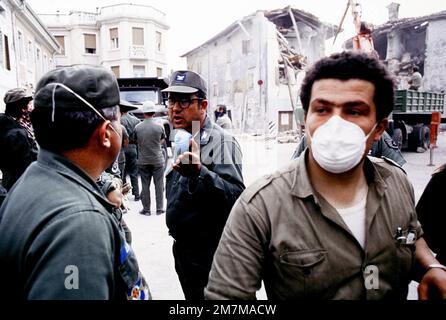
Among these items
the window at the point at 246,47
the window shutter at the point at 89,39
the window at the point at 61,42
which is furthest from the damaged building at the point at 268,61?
the window at the point at 61,42

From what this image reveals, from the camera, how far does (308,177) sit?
4.52 ft

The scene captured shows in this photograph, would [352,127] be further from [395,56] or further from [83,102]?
[395,56]

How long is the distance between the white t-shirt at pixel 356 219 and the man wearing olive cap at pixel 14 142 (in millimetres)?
3499

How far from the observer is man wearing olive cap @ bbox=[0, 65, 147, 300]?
0.95 meters

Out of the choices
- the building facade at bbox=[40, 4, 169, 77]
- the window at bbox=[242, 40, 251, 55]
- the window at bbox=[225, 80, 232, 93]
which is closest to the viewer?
the building facade at bbox=[40, 4, 169, 77]

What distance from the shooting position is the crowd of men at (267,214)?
0.98 meters

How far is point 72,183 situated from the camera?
1.10 m

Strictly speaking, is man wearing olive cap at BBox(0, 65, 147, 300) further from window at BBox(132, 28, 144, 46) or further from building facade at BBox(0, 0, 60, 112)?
window at BBox(132, 28, 144, 46)

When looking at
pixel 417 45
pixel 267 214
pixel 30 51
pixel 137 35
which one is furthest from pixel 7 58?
pixel 417 45

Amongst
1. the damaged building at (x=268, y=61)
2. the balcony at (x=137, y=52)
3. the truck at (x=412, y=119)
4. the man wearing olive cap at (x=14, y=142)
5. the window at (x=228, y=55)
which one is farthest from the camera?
the window at (x=228, y=55)

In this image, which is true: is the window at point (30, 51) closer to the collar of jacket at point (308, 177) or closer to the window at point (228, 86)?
the window at point (228, 86)

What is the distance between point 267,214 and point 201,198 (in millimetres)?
823

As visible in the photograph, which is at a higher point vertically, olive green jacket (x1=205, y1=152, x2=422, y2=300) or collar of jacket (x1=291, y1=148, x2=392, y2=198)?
collar of jacket (x1=291, y1=148, x2=392, y2=198)

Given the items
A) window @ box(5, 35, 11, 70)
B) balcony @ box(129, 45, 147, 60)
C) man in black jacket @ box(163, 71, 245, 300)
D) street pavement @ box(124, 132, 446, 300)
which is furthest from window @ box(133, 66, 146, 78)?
man in black jacket @ box(163, 71, 245, 300)
